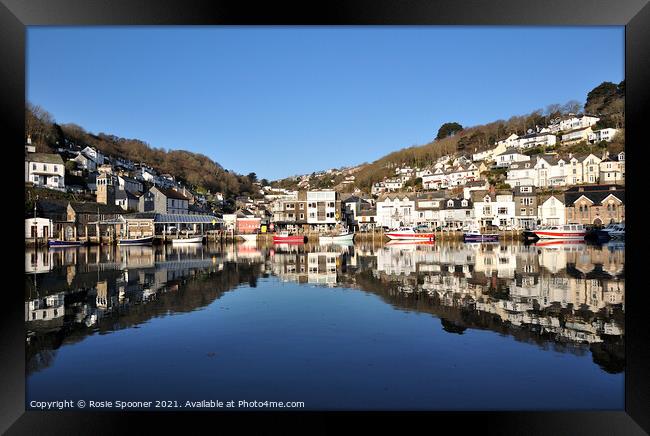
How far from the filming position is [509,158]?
2005 inches

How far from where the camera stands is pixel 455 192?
49.7 metres

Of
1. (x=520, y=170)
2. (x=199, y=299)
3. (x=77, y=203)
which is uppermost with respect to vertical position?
(x=520, y=170)

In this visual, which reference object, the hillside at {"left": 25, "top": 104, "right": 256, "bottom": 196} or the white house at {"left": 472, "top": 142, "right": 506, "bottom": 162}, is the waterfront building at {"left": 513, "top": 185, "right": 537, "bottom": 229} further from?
the hillside at {"left": 25, "top": 104, "right": 256, "bottom": 196}

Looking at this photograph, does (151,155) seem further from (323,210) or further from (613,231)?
(613,231)

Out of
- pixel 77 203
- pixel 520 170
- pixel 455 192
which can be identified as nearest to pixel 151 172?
pixel 77 203

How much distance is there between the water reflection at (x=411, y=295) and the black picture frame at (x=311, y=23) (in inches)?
69.3

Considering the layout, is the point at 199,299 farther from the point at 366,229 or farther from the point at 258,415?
the point at 366,229

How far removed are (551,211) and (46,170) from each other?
38.3m

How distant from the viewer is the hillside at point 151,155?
1515 inches

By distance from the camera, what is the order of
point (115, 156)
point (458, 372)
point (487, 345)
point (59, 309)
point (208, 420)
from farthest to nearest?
1. point (115, 156)
2. point (59, 309)
3. point (487, 345)
4. point (458, 372)
5. point (208, 420)

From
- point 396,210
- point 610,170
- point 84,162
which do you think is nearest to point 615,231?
point 610,170

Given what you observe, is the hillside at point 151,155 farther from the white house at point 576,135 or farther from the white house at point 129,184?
the white house at point 576,135

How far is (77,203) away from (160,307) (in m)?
27.0

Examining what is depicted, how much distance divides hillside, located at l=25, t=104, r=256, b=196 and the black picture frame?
36840mm
